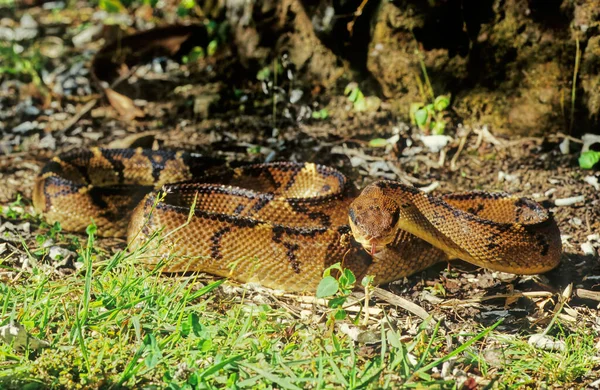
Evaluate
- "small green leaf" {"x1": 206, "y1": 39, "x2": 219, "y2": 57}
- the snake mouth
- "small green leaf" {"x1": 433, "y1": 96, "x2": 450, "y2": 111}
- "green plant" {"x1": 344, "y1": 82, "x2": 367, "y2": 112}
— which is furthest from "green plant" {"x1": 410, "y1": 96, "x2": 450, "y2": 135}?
"small green leaf" {"x1": 206, "y1": 39, "x2": 219, "y2": 57}

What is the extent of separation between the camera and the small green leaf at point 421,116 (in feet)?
26.5

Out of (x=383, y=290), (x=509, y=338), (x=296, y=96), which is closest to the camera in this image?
(x=509, y=338)

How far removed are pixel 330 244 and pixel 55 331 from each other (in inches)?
91.9

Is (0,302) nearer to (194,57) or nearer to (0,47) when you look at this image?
(194,57)

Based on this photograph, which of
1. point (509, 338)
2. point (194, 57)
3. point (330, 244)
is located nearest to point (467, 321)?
point (509, 338)

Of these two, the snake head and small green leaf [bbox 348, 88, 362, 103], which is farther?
small green leaf [bbox 348, 88, 362, 103]

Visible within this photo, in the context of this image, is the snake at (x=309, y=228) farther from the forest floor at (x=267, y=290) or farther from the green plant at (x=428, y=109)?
the green plant at (x=428, y=109)

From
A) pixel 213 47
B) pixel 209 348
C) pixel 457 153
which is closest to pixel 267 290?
pixel 209 348

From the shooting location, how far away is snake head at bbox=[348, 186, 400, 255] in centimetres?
530

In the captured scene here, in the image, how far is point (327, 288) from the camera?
4316 mm

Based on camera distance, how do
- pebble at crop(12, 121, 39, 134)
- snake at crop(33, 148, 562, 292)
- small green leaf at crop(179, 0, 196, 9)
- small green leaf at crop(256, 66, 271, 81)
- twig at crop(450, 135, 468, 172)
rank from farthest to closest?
small green leaf at crop(179, 0, 196, 9)
small green leaf at crop(256, 66, 271, 81)
pebble at crop(12, 121, 39, 134)
twig at crop(450, 135, 468, 172)
snake at crop(33, 148, 562, 292)

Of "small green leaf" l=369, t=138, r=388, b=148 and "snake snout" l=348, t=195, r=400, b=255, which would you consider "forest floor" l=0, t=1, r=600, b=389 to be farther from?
"snake snout" l=348, t=195, r=400, b=255

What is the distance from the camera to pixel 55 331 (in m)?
4.45

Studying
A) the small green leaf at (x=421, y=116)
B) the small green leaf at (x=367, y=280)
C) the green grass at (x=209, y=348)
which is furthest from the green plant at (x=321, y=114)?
the small green leaf at (x=367, y=280)
